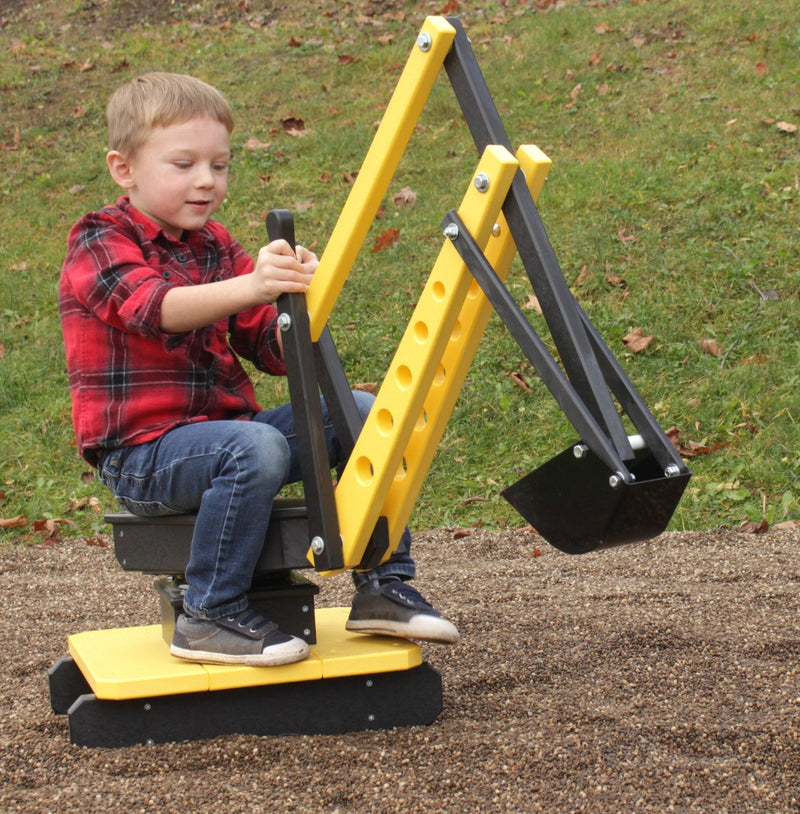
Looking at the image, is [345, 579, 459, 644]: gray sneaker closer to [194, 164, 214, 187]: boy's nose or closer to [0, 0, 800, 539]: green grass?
[194, 164, 214, 187]: boy's nose

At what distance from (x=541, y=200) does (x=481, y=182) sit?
4.64m

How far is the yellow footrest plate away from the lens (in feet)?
7.91

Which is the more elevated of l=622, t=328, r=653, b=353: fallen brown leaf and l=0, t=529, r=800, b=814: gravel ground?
l=622, t=328, r=653, b=353: fallen brown leaf

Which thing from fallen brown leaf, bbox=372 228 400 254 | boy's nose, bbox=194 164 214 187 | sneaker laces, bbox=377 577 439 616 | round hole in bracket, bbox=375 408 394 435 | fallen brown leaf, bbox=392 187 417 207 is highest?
fallen brown leaf, bbox=392 187 417 207

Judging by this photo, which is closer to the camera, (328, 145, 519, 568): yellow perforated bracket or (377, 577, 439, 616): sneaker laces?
(328, 145, 519, 568): yellow perforated bracket

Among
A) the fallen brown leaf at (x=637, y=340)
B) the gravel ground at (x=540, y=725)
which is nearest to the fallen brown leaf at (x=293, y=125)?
the fallen brown leaf at (x=637, y=340)

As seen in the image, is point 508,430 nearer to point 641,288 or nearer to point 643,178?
point 641,288

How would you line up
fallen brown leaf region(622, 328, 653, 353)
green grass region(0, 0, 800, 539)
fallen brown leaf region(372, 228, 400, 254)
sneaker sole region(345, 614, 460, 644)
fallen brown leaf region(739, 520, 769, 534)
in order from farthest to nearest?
fallen brown leaf region(372, 228, 400, 254) → fallen brown leaf region(622, 328, 653, 353) → green grass region(0, 0, 800, 539) → fallen brown leaf region(739, 520, 769, 534) → sneaker sole region(345, 614, 460, 644)

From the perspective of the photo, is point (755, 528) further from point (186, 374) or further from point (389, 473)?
point (186, 374)

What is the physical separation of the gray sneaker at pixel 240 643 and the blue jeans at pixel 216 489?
3cm

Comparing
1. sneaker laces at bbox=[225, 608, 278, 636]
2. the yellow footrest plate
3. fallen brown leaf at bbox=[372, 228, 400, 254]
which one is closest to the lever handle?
sneaker laces at bbox=[225, 608, 278, 636]

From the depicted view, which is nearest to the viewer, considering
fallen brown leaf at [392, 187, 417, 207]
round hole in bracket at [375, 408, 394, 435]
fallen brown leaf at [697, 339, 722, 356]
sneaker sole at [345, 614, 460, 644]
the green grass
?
round hole in bracket at [375, 408, 394, 435]

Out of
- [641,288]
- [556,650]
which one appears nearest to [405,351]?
[556,650]

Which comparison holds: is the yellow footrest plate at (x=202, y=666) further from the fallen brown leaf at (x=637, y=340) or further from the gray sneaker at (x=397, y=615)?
the fallen brown leaf at (x=637, y=340)
